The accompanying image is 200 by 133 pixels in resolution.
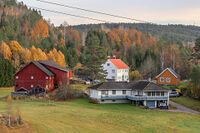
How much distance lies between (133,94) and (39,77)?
1707 centimetres

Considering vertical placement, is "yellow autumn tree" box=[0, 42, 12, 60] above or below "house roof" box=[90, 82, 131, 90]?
above

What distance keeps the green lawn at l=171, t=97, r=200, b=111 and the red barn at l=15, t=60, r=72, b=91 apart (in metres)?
19.3

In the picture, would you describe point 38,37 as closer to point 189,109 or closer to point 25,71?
point 25,71

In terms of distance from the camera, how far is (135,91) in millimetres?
58188

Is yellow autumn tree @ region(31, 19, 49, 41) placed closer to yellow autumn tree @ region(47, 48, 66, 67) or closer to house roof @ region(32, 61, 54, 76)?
yellow autumn tree @ region(47, 48, 66, 67)

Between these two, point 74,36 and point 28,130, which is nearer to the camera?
point 28,130

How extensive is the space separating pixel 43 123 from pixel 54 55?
67524mm

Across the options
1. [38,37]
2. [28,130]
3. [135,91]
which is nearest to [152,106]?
[135,91]

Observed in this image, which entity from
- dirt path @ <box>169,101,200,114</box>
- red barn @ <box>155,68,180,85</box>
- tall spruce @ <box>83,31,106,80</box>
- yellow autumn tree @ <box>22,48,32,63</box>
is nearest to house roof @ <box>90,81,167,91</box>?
dirt path @ <box>169,101,200,114</box>

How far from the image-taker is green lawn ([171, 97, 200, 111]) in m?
55.9

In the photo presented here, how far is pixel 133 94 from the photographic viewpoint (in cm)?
5841

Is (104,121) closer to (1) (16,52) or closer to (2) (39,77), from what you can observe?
(2) (39,77)

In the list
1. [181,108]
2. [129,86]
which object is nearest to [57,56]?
[129,86]

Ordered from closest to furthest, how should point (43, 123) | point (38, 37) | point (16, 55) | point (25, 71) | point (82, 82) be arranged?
point (43, 123) < point (25, 71) < point (82, 82) < point (16, 55) < point (38, 37)
